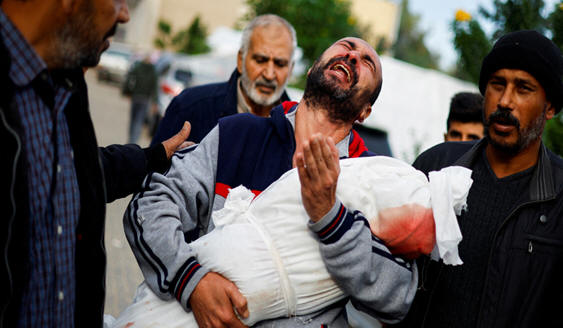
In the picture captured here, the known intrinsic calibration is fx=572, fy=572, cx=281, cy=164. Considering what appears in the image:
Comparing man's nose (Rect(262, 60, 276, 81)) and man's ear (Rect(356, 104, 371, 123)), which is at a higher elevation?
man's ear (Rect(356, 104, 371, 123))

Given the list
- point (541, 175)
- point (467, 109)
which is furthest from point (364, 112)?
point (467, 109)

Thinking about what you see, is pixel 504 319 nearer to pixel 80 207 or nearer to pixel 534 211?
pixel 534 211

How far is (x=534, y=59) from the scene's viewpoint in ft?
9.01

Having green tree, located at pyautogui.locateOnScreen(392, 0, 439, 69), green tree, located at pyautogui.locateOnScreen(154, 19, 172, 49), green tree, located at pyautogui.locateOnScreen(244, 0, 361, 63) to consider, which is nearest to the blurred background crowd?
green tree, located at pyautogui.locateOnScreen(244, 0, 361, 63)

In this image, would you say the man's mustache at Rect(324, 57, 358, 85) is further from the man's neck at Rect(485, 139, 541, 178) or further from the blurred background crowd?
the blurred background crowd

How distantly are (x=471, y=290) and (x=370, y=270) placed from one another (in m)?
0.99

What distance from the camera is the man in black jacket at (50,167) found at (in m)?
1.59

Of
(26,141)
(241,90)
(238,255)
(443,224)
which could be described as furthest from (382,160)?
(241,90)

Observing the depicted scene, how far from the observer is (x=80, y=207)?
1840 millimetres

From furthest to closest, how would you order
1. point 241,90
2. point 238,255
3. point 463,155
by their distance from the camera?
1. point 241,90
2. point 463,155
3. point 238,255

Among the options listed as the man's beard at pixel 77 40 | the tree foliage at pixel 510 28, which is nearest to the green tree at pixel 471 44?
the tree foliage at pixel 510 28

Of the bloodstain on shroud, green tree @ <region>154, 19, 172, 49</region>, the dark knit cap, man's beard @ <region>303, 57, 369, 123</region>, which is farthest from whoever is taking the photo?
green tree @ <region>154, 19, 172, 49</region>

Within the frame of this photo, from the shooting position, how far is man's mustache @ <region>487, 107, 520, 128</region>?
279 centimetres

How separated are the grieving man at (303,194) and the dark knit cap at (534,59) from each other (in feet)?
2.45
